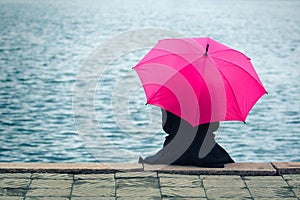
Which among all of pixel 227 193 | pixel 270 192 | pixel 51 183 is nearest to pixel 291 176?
pixel 270 192

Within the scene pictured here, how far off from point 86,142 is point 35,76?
565 centimetres

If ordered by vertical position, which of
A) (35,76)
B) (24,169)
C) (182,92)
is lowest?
(35,76)

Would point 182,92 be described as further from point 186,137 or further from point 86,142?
point 86,142

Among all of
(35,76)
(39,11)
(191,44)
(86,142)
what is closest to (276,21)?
(39,11)

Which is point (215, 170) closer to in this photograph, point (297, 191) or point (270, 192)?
point (270, 192)

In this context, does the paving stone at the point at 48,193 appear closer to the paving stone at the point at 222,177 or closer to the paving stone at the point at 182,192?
the paving stone at the point at 182,192

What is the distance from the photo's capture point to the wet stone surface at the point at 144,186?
605cm

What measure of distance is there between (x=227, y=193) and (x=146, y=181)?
2.28 ft

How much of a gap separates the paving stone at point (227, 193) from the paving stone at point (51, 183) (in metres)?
1.15

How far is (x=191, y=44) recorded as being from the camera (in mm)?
6641

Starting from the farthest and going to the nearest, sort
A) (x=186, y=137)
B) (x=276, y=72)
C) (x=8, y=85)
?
(x=276, y=72)
(x=8, y=85)
(x=186, y=137)

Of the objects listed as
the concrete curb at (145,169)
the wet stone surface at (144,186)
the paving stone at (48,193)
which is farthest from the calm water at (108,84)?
the paving stone at (48,193)

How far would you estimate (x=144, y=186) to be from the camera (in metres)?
6.25

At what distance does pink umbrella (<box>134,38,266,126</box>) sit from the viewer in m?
6.41
